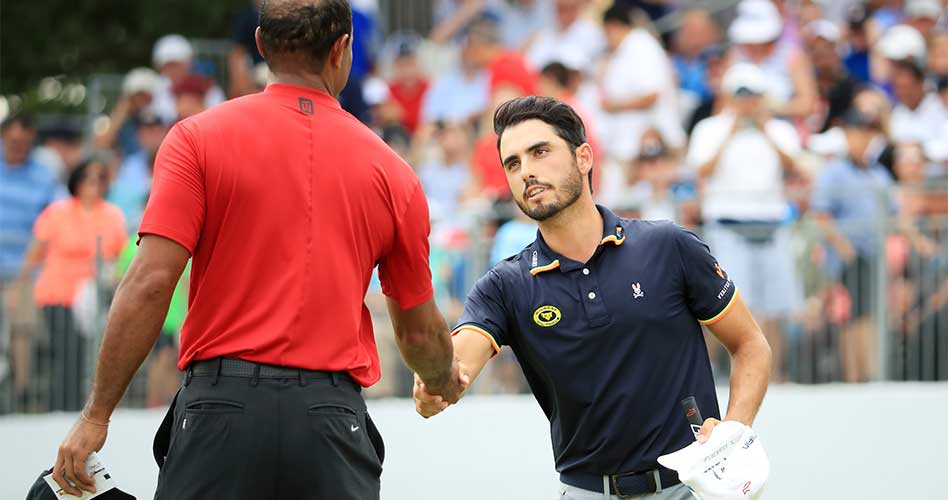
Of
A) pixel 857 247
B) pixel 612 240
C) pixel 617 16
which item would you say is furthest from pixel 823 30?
pixel 612 240

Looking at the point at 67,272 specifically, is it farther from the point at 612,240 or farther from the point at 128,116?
the point at 612,240

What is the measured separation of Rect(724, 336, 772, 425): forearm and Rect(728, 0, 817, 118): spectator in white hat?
6344 mm

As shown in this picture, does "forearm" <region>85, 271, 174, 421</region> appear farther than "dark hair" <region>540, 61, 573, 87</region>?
No

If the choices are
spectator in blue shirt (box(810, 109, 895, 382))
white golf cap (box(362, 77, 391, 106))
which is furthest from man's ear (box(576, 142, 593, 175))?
white golf cap (box(362, 77, 391, 106))

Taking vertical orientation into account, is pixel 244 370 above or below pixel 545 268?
below

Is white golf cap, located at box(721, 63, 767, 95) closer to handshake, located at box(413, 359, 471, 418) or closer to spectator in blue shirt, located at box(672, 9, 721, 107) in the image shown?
spectator in blue shirt, located at box(672, 9, 721, 107)

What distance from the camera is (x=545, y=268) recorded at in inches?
209

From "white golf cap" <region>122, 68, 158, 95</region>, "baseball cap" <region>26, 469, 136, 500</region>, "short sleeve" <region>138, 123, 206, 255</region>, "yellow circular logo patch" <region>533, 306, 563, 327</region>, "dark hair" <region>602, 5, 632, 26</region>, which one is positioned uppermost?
"dark hair" <region>602, 5, 632, 26</region>

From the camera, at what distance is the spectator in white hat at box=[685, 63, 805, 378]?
363 inches

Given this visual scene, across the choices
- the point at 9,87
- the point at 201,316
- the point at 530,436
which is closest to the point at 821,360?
the point at 530,436

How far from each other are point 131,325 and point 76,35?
1786cm

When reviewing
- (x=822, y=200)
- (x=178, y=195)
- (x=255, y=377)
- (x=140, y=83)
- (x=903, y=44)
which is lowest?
(x=255, y=377)

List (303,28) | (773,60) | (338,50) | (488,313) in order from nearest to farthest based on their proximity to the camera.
→ (303,28) < (338,50) < (488,313) < (773,60)

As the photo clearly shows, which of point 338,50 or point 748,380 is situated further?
point 748,380
